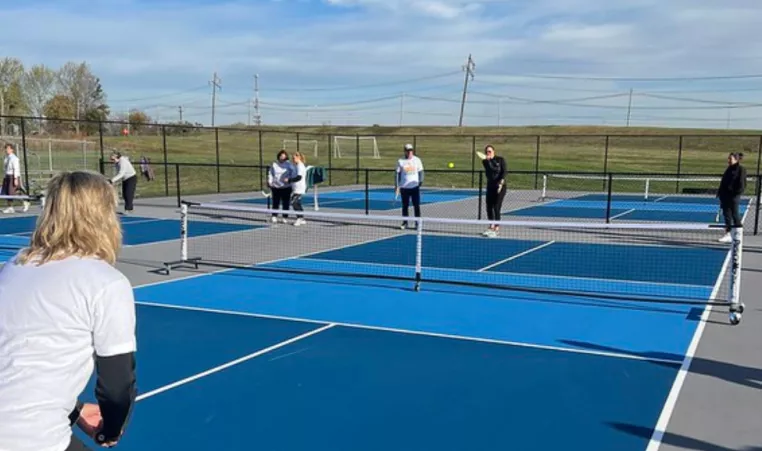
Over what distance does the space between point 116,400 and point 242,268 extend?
359 inches

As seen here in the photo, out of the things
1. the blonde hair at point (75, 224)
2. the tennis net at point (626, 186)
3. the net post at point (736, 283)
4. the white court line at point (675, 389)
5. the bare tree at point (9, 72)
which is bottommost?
the tennis net at point (626, 186)

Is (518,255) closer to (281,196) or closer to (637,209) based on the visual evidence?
(281,196)

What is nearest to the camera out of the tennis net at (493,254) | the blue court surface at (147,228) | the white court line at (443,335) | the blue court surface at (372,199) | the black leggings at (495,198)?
the white court line at (443,335)

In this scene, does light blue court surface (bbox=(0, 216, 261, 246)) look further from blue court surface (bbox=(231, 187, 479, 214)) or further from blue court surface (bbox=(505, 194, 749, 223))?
blue court surface (bbox=(505, 194, 749, 223))

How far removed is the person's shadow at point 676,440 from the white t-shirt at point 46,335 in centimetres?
383

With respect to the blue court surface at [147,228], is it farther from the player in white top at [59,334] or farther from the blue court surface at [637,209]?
the player in white top at [59,334]

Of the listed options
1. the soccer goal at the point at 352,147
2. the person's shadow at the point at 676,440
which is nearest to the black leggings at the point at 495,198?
the person's shadow at the point at 676,440

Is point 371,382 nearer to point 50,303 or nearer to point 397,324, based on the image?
point 397,324

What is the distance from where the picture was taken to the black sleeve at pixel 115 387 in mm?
2170

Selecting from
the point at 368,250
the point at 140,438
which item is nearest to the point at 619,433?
the point at 140,438

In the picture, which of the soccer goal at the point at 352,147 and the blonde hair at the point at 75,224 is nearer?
the blonde hair at the point at 75,224

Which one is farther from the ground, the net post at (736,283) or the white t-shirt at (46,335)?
the white t-shirt at (46,335)

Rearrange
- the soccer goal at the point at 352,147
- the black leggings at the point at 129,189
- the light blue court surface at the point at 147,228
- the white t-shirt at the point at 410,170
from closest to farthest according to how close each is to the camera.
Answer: the light blue court surface at the point at 147,228 → the white t-shirt at the point at 410,170 → the black leggings at the point at 129,189 → the soccer goal at the point at 352,147

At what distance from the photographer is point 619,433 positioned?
16.2 ft
